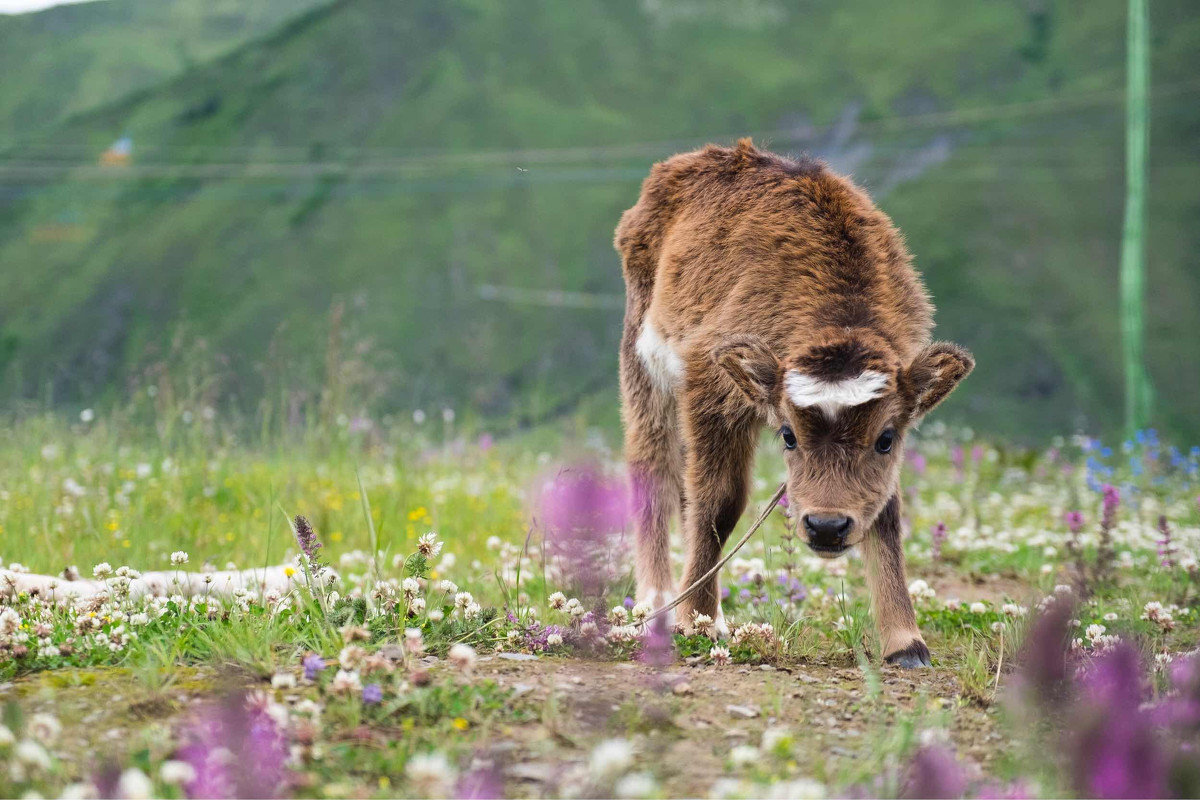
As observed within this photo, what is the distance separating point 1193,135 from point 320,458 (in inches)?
3922

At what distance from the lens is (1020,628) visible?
4.66m

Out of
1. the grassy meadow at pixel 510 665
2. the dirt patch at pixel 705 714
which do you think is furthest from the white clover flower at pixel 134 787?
the dirt patch at pixel 705 714

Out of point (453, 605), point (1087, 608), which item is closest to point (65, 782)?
point (453, 605)

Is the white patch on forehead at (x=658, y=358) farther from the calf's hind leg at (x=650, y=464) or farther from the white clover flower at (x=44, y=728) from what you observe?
the white clover flower at (x=44, y=728)

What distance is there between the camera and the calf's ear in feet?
15.4

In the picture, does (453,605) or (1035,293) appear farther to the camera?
(1035,293)

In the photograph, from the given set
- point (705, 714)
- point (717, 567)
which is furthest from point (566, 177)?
point (705, 714)

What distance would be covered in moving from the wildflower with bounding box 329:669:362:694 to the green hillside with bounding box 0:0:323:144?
67.4m

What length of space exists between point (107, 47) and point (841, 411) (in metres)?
117

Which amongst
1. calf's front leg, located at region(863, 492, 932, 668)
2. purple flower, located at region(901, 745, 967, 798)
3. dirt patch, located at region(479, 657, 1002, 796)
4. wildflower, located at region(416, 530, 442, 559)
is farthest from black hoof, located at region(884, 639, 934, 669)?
wildflower, located at region(416, 530, 442, 559)

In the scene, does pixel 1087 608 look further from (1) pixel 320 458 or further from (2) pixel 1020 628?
(1) pixel 320 458

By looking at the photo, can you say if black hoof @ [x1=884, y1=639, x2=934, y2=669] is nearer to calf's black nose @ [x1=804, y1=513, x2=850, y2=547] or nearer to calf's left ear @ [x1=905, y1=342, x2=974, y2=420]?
calf's black nose @ [x1=804, y1=513, x2=850, y2=547]

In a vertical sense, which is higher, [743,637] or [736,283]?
[736,283]

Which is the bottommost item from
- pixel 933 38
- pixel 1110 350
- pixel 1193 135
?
pixel 1110 350
